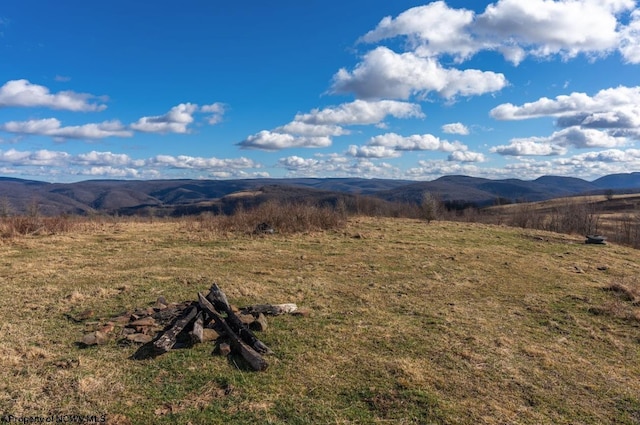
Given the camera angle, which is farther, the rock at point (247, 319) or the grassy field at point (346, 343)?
the rock at point (247, 319)

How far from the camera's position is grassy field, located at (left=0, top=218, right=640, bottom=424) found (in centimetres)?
547

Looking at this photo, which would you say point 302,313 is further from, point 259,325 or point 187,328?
point 187,328

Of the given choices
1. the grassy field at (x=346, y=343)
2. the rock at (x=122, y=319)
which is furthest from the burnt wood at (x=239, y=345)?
the rock at (x=122, y=319)

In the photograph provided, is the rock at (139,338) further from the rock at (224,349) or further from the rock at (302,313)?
the rock at (302,313)

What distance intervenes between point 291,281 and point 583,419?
8541mm

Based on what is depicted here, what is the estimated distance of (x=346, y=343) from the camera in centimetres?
772

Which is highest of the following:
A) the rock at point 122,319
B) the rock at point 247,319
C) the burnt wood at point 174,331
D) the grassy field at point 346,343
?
the burnt wood at point 174,331

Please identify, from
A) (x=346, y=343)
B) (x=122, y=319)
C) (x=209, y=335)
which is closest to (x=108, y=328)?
(x=122, y=319)

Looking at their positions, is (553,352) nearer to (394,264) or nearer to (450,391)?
(450,391)

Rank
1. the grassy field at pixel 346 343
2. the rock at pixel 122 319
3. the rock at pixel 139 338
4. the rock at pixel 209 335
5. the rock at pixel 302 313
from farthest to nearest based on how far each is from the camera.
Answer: the rock at pixel 302 313
the rock at pixel 122 319
the rock at pixel 209 335
the rock at pixel 139 338
the grassy field at pixel 346 343

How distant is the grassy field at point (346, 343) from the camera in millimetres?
5473

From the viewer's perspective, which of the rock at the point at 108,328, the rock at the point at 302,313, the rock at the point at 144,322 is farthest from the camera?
the rock at the point at 302,313

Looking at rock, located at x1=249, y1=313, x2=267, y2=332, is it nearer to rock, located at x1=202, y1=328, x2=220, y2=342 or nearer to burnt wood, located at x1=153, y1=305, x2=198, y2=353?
rock, located at x1=202, y1=328, x2=220, y2=342

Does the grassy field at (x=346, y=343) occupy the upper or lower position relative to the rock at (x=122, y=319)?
lower
